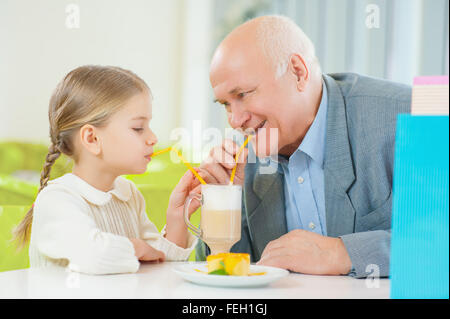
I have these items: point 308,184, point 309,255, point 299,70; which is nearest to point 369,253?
point 309,255

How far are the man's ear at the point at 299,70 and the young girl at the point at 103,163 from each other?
1.50 ft

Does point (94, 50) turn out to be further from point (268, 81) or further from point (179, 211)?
point (179, 211)

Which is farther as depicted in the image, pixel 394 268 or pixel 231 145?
pixel 231 145

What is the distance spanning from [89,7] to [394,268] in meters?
4.68

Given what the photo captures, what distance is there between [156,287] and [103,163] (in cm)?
41

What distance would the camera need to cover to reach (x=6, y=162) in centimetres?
494

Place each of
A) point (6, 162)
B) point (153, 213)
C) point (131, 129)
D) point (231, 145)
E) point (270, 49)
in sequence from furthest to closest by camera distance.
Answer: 1. point (6, 162)
2. point (153, 213)
3. point (270, 49)
4. point (231, 145)
5. point (131, 129)

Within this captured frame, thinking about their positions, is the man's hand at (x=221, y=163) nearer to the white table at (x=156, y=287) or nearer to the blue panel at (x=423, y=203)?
the white table at (x=156, y=287)

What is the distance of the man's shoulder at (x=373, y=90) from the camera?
1.57m

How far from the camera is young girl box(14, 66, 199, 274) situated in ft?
3.93

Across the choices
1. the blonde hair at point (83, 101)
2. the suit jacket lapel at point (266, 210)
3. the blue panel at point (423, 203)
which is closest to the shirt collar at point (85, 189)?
the blonde hair at point (83, 101)
